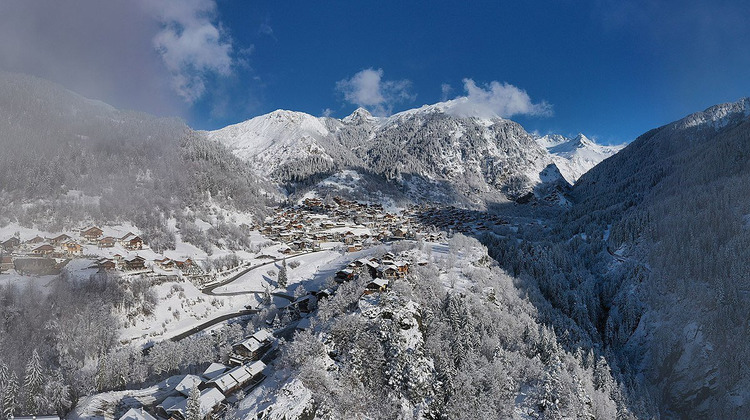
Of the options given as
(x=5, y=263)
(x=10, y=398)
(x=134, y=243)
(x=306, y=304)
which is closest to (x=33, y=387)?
(x=10, y=398)

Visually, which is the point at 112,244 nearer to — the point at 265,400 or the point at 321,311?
the point at 321,311

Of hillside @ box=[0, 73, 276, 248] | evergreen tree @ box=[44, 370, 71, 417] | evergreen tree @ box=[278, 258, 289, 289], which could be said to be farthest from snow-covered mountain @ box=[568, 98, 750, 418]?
hillside @ box=[0, 73, 276, 248]

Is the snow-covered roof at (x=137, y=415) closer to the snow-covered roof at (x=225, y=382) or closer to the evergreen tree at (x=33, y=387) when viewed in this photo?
the snow-covered roof at (x=225, y=382)

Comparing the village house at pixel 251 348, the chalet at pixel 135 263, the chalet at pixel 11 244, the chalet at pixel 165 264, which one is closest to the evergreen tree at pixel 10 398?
the village house at pixel 251 348

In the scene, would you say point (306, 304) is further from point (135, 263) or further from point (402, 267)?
point (135, 263)

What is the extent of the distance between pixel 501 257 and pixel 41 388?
7915 centimetres

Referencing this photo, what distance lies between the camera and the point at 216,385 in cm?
3100

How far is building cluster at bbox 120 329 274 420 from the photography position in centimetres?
2838

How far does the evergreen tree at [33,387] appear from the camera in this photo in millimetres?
29297

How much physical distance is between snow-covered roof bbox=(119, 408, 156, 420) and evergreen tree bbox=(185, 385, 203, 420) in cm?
364

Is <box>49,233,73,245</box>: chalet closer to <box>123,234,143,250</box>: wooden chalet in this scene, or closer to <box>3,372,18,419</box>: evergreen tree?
<box>123,234,143,250</box>: wooden chalet

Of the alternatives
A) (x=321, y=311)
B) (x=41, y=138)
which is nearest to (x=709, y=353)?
(x=321, y=311)

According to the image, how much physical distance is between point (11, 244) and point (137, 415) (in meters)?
52.9

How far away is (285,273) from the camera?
70.1m
